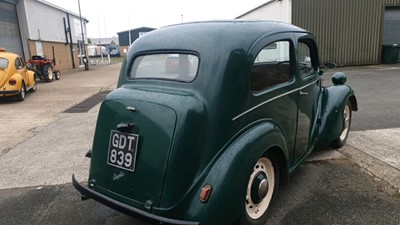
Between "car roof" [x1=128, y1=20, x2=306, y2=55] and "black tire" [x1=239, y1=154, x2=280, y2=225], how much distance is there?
1023 millimetres

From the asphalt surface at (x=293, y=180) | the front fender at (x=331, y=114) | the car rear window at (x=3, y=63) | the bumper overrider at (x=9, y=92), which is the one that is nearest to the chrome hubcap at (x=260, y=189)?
the asphalt surface at (x=293, y=180)

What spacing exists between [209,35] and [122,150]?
1.19m

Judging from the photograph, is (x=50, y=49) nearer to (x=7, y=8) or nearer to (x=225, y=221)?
(x=7, y=8)

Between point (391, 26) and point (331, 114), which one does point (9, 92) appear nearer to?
point (331, 114)

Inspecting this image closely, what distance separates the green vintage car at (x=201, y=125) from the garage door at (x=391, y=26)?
1828 centimetres

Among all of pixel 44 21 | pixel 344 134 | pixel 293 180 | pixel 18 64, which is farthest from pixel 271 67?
pixel 44 21

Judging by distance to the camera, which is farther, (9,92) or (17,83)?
(17,83)

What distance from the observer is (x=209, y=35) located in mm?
2691

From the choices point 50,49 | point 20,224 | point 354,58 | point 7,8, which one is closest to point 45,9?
point 50,49

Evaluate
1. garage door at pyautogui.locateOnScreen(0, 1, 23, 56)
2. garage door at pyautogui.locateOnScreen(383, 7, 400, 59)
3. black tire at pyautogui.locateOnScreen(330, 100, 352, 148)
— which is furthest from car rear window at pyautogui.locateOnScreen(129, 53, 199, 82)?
garage door at pyautogui.locateOnScreen(383, 7, 400, 59)

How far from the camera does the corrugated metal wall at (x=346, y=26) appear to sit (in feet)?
55.3

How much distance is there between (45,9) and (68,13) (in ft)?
15.3

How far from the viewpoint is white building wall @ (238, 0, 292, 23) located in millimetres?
16500

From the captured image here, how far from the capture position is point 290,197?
331 cm
